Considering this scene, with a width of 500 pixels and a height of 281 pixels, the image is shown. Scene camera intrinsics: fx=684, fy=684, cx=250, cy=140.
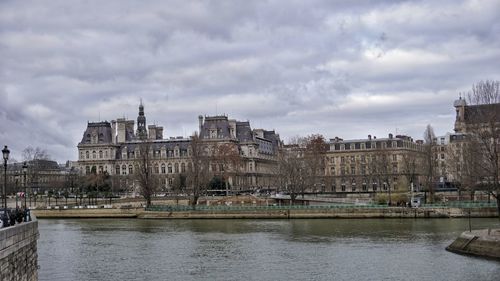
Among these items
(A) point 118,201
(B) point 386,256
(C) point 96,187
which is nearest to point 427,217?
(B) point 386,256

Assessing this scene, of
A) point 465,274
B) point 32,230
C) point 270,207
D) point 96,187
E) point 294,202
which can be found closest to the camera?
point 32,230

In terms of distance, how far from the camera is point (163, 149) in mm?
146625

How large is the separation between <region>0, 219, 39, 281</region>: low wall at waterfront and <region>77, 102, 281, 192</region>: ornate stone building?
108206 millimetres

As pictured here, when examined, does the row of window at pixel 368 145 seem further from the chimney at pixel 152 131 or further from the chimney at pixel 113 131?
the chimney at pixel 113 131

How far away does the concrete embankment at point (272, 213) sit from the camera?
230 ft

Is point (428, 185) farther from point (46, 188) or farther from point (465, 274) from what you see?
point (46, 188)

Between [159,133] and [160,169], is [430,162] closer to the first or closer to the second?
[160,169]

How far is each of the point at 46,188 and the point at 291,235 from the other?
100.0 metres

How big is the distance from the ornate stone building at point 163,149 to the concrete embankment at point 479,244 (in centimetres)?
9451

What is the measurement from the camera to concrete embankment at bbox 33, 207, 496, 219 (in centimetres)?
7025

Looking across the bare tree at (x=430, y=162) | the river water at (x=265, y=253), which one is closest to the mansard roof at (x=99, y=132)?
the bare tree at (x=430, y=162)

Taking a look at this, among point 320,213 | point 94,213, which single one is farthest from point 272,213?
point 94,213

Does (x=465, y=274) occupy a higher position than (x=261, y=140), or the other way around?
(x=261, y=140)

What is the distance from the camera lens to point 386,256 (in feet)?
128
